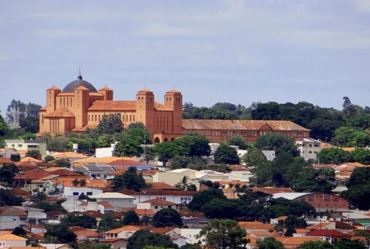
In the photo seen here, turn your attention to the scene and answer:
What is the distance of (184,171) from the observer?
104m

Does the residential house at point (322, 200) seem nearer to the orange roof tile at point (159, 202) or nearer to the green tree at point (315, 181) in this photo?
the green tree at point (315, 181)

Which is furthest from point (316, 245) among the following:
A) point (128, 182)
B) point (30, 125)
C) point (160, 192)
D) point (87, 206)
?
point (30, 125)

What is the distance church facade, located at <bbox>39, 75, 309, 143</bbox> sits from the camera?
122 metres

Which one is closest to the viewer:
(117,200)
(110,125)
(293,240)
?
(293,240)

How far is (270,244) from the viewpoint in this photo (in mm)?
75250

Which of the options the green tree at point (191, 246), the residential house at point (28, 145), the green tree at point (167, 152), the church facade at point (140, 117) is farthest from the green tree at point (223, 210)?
the church facade at point (140, 117)

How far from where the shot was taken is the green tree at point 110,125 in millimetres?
120875

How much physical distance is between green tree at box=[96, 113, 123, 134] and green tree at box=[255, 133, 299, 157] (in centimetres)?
799

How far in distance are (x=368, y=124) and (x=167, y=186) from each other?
38.3 metres

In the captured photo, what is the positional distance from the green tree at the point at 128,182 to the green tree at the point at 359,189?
942cm

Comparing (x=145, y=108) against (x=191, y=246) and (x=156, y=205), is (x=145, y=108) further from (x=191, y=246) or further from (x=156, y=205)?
(x=191, y=246)

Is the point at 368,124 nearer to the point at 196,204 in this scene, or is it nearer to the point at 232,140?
the point at 232,140

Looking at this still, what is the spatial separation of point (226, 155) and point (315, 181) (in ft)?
44.5

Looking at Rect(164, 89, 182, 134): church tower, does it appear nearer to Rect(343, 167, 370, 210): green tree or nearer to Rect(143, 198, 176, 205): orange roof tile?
Rect(343, 167, 370, 210): green tree
